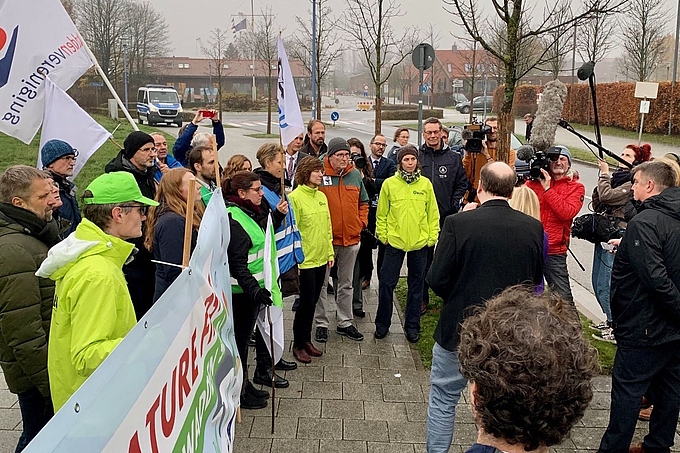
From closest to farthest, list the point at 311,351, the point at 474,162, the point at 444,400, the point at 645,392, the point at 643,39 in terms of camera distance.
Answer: the point at 444,400, the point at 645,392, the point at 311,351, the point at 474,162, the point at 643,39

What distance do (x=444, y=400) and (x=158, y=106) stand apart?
34856 mm

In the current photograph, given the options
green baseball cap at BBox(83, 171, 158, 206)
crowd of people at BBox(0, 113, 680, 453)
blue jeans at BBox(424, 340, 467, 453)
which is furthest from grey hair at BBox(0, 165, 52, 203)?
blue jeans at BBox(424, 340, 467, 453)

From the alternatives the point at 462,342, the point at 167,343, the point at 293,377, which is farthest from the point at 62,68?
the point at 462,342

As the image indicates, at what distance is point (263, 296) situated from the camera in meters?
4.10

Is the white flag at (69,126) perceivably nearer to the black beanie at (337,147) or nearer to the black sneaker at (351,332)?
the black beanie at (337,147)

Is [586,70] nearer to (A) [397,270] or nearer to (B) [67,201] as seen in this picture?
(A) [397,270]

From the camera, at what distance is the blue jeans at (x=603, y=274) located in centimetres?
559

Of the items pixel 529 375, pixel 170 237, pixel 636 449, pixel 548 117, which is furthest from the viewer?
pixel 548 117

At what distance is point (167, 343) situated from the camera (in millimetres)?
1809

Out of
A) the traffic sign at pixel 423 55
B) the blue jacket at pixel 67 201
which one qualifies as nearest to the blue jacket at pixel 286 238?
the blue jacket at pixel 67 201

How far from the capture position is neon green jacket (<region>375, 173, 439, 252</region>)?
18.4 ft

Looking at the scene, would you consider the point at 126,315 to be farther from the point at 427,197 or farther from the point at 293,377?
the point at 427,197

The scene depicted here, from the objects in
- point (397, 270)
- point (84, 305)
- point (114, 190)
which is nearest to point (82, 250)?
point (84, 305)

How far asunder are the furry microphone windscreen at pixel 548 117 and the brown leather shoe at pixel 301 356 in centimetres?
343
